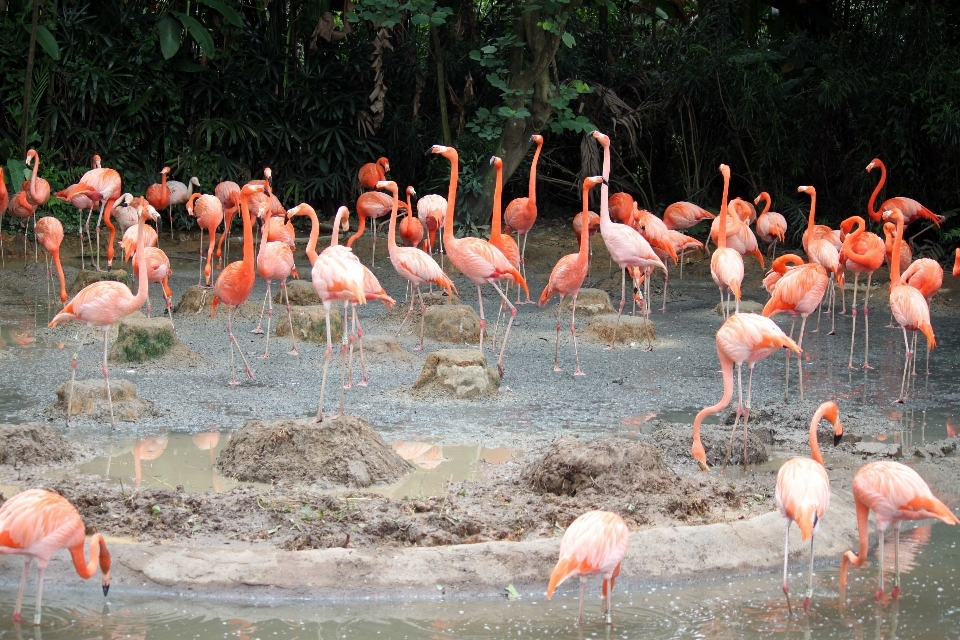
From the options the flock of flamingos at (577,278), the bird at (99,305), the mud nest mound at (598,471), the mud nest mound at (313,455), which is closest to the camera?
the flock of flamingos at (577,278)

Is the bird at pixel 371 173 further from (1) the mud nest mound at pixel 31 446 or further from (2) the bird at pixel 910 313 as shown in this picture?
(1) the mud nest mound at pixel 31 446

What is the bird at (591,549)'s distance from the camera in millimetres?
3447

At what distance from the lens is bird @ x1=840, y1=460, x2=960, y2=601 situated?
149 inches

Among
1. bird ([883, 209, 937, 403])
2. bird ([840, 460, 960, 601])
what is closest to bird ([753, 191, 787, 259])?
bird ([883, 209, 937, 403])

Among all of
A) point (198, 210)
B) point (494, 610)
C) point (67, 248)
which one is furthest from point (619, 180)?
point (494, 610)

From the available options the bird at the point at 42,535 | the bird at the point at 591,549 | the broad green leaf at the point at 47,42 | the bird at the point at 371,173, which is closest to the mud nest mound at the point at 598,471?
the bird at the point at 591,549

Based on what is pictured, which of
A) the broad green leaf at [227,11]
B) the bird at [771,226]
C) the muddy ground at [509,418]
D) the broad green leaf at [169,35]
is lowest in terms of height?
the muddy ground at [509,418]

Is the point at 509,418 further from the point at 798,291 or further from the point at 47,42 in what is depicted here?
the point at 47,42

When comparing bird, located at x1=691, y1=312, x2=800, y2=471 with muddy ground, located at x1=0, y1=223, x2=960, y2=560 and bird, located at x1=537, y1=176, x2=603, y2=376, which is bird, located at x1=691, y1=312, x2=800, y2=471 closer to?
muddy ground, located at x1=0, y1=223, x2=960, y2=560

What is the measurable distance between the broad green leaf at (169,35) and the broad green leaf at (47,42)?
127 cm

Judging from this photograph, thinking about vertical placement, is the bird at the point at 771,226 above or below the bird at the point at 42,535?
above

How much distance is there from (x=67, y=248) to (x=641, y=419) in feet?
29.3

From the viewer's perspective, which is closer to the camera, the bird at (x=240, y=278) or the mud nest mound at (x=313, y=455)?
the mud nest mound at (x=313, y=455)

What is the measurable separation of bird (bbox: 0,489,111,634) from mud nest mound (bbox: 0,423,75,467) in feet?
4.70
